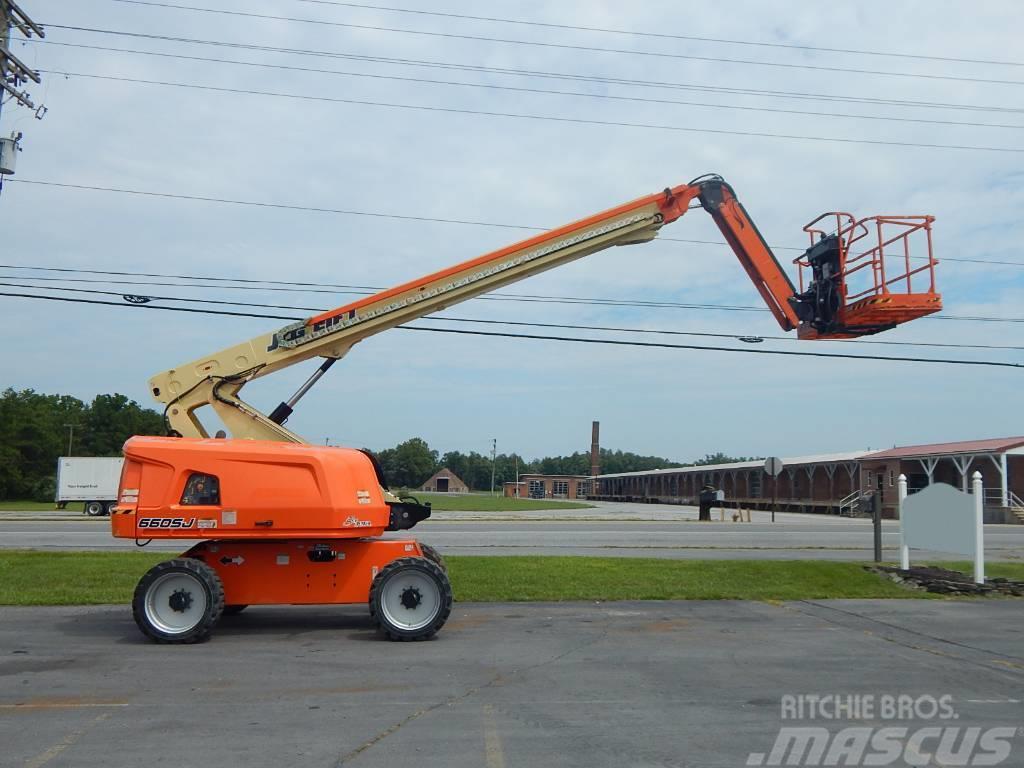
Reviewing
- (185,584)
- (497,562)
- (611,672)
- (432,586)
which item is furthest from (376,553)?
(497,562)

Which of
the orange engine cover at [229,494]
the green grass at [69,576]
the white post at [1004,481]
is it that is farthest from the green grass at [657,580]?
the white post at [1004,481]

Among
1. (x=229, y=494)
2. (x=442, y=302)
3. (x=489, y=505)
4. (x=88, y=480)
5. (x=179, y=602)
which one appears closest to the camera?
(x=229, y=494)

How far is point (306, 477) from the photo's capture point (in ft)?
34.4

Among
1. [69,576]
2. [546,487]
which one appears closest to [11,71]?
[69,576]

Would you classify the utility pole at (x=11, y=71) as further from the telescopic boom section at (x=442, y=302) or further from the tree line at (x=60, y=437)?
the tree line at (x=60, y=437)

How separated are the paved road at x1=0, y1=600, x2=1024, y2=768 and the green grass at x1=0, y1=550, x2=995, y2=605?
158 centimetres

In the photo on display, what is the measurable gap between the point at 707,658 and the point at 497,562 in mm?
8740

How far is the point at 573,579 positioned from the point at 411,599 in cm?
586

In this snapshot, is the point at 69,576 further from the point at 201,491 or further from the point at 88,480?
the point at 88,480

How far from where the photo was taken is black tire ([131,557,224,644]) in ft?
34.0

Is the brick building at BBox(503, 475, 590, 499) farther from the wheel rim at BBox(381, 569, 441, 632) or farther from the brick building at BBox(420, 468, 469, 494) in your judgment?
the wheel rim at BBox(381, 569, 441, 632)

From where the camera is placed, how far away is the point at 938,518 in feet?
52.7

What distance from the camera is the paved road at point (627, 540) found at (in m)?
22.9

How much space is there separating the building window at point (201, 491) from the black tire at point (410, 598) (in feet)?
6.87
